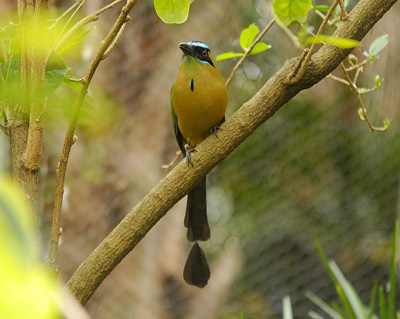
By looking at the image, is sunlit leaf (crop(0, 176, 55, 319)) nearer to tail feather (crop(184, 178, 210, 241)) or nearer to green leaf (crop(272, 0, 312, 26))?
green leaf (crop(272, 0, 312, 26))

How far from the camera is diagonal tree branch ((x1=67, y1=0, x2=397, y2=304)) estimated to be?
0.71 m

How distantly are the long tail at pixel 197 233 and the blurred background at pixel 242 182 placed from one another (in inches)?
58.0

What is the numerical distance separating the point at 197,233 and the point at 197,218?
0.13 feet

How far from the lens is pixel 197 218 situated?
1.39 m

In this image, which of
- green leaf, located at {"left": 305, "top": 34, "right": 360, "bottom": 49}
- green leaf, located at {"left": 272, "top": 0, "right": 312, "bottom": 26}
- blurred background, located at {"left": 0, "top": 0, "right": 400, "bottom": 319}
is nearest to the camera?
green leaf, located at {"left": 305, "top": 34, "right": 360, "bottom": 49}

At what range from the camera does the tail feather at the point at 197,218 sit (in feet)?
4.47

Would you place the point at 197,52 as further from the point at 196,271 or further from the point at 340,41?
the point at 340,41

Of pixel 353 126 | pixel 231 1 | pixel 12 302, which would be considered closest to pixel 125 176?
pixel 231 1

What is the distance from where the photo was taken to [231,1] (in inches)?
129

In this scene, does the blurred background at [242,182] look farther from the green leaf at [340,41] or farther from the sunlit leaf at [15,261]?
the sunlit leaf at [15,261]

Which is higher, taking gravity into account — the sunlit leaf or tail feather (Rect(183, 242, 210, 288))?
tail feather (Rect(183, 242, 210, 288))

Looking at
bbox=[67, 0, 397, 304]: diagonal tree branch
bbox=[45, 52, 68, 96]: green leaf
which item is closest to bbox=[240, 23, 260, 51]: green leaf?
bbox=[67, 0, 397, 304]: diagonal tree branch

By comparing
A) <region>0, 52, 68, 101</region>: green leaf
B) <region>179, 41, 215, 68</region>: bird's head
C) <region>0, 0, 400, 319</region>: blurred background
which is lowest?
<region>0, 52, 68, 101</region>: green leaf

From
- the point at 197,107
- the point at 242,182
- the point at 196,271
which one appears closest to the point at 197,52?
the point at 197,107
